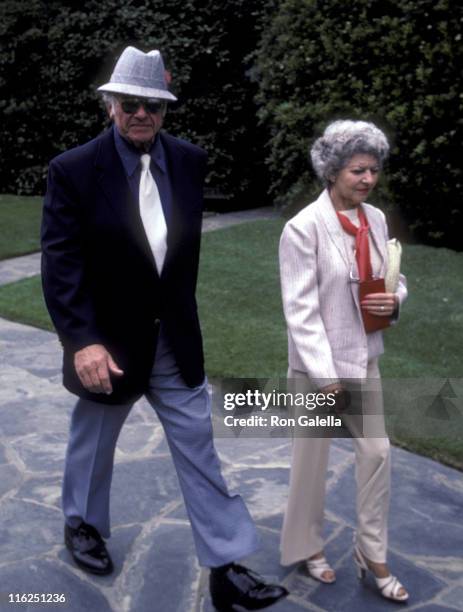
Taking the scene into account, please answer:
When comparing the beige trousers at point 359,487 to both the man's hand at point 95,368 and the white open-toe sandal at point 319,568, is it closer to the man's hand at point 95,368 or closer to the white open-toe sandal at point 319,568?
the white open-toe sandal at point 319,568

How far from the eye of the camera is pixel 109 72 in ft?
47.0

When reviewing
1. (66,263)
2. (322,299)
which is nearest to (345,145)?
(322,299)

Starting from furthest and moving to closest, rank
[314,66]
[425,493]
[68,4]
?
[68,4] < [314,66] < [425,493]

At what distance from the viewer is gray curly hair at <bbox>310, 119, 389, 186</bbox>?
3.72m

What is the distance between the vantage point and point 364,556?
13.0 feet

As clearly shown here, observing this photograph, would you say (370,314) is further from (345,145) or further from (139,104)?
(139,104)

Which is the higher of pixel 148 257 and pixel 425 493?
pixel 148 257

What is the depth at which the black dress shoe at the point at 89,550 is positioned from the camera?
13.6 ft

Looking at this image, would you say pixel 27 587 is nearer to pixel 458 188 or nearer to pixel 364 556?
pixel 364 556

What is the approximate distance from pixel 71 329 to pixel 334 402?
101 centimetres

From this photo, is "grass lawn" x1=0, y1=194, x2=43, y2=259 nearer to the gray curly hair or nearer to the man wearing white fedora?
the man wearing white fedora

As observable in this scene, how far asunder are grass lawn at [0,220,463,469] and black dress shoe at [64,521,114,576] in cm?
204

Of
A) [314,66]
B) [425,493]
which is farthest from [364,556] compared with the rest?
[314,66]

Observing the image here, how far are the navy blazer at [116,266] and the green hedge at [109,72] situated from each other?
10081 mm
